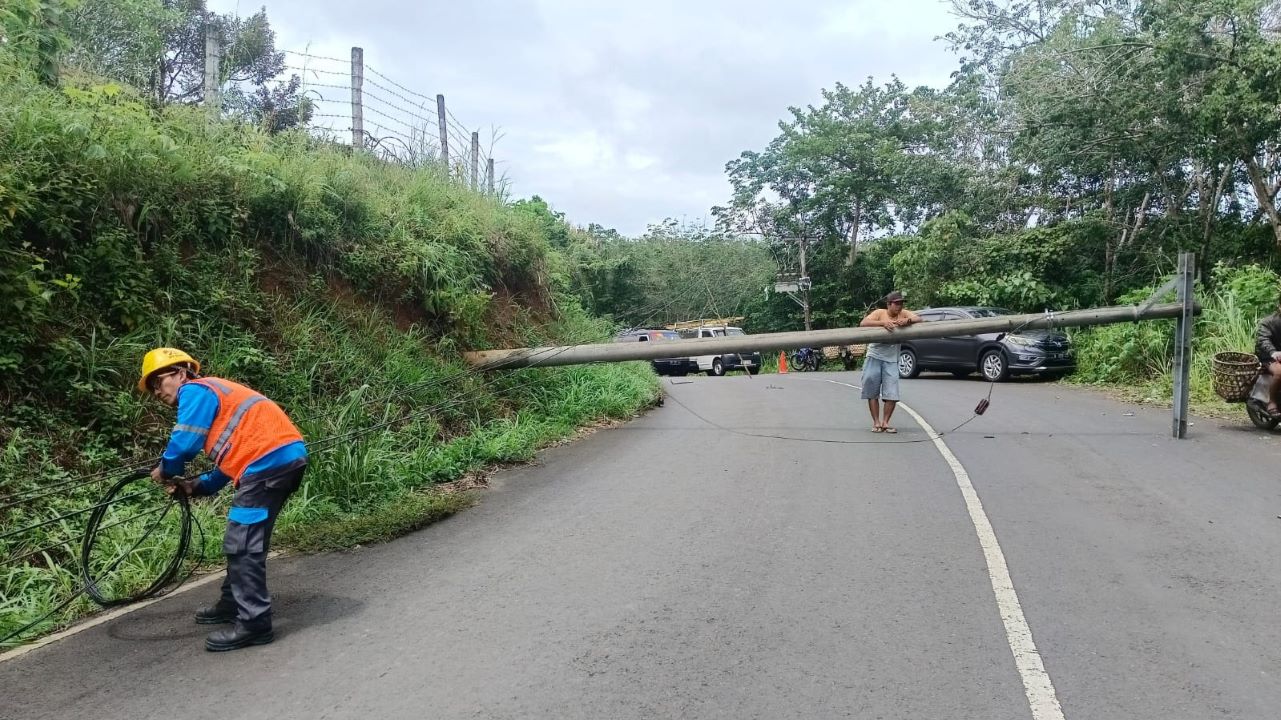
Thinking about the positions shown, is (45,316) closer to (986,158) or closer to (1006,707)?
(1006,707)

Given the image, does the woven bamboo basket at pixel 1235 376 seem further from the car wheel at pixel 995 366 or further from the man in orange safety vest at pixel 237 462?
the man in orange safety vest at pixel 237 462

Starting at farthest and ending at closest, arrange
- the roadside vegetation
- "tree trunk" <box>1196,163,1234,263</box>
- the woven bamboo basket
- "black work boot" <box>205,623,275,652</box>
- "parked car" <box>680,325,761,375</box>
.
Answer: "parked car" <box>680,325,761,375</box>
"tree trunk" <box>1196,163,1234,263</box>
the woven bamboo basket
the roadside vegetation
"black work boot" <box>205,623,275,652</box>

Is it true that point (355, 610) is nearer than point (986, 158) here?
Yes

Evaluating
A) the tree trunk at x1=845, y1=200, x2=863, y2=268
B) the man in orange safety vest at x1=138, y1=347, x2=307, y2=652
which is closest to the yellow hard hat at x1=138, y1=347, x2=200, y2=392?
the man in orange safety vest at x1=138, y1=347, x2=307, y2=652

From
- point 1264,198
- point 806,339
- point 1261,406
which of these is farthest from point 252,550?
point 1264,198

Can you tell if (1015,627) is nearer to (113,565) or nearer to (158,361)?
(158,361)

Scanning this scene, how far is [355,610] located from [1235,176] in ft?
77.7

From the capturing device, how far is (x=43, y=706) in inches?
144

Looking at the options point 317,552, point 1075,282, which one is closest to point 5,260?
point 317,552

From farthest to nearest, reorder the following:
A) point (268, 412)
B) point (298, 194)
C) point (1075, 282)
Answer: point (1075, 282)
point (298, 194)
point (268, 412)

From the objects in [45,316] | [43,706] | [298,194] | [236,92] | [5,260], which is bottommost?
[43,706]

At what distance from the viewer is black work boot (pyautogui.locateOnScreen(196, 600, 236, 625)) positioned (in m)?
4.53

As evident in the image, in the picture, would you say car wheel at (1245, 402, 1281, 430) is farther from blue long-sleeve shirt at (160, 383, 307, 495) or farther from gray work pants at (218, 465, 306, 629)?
blue long-sleeve shirt at (160, 383, 307, 495)

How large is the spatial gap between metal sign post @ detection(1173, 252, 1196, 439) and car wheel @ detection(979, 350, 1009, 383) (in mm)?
8649
